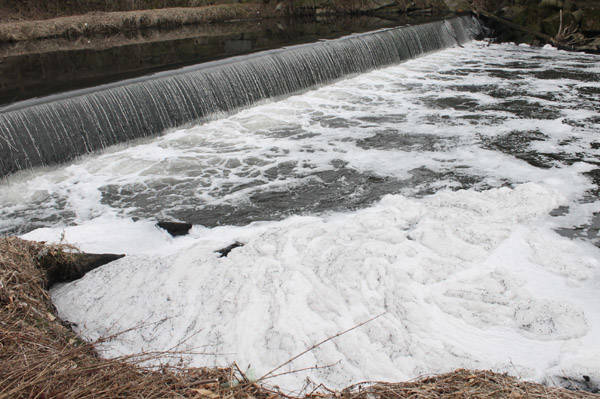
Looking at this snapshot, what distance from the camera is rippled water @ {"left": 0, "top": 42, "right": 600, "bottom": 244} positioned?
616 cm

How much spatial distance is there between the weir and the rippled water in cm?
35

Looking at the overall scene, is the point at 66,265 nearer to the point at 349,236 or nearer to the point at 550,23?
the point at 349,236

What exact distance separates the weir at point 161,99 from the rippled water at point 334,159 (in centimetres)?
35

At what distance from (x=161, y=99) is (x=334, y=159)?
3879mm

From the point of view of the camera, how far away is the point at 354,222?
17.4 ft

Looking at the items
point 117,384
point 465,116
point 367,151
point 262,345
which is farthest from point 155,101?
point 117,384

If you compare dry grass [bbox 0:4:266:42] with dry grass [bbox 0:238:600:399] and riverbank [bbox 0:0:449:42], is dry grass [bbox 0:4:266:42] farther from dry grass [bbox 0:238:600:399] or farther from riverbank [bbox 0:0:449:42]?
dry grass [bbox 0:238:600:399]

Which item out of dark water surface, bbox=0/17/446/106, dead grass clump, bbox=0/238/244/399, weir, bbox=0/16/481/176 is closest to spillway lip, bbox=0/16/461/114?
weir, bbox=0/16/481/176

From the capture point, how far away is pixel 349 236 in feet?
16.3

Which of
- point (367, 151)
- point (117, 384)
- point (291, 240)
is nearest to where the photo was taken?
point (117, 384)

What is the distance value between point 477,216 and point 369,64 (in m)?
9.52

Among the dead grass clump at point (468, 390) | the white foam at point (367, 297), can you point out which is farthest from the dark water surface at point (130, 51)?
the dead grass clump at point (468, 390)

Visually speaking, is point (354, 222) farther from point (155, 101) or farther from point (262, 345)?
point (155, 101)

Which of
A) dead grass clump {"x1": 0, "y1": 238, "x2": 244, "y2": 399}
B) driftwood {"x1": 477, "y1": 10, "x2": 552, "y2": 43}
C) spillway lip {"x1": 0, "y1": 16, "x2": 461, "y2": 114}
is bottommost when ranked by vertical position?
dead grass clump {"x1": 0, "y1": 238, "x2": 244, "y2": 399}
